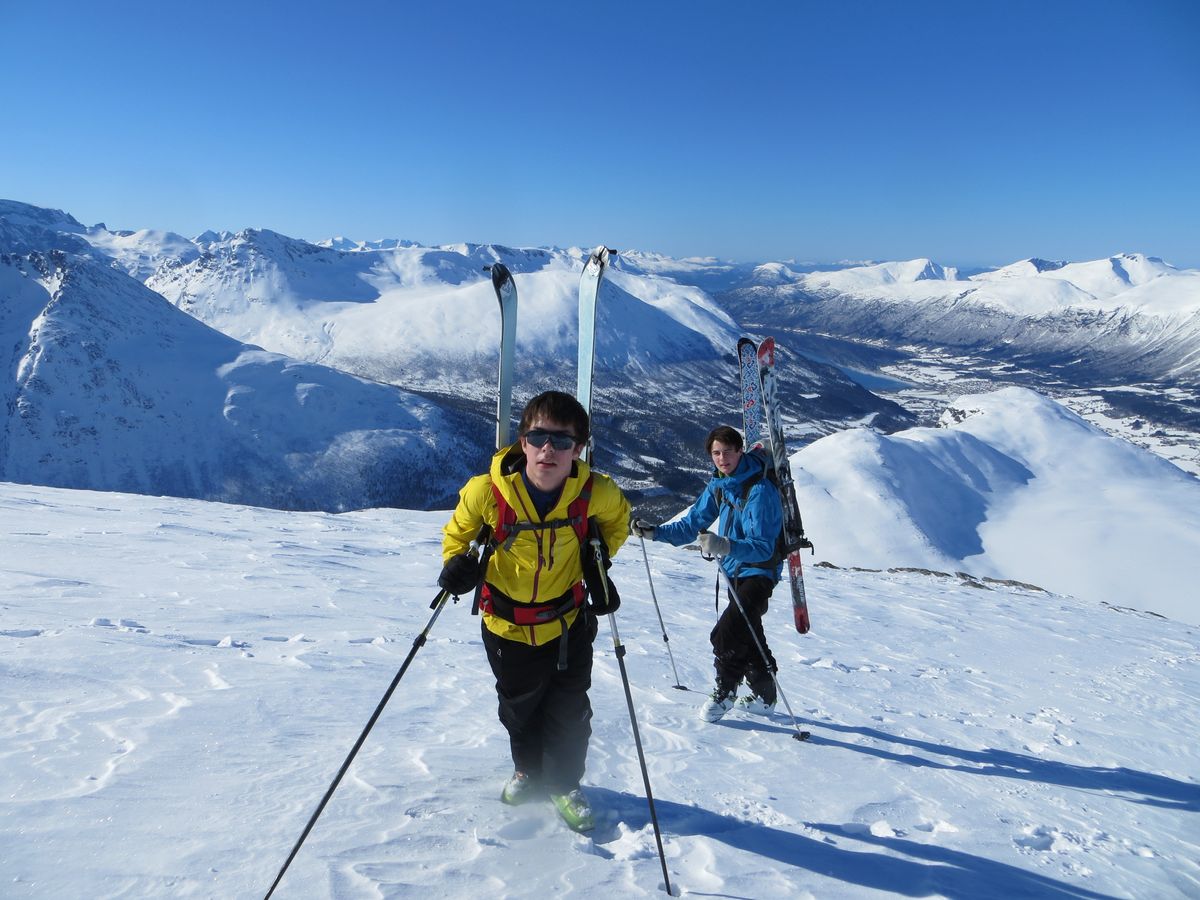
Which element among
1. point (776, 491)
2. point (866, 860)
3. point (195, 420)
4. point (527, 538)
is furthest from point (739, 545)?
point (195, 420)

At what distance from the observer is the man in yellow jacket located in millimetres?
3994

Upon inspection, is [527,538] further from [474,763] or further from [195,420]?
[195,420]

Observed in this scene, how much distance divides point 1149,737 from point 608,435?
581 feet

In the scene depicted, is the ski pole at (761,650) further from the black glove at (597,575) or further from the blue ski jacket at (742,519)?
the black glove at (597,575)

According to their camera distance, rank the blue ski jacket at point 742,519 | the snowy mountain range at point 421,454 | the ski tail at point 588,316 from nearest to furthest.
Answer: the blue ski jacket at point 742,519 < the ski tail at point 588,316 < the snowy mountain range at point 421,454

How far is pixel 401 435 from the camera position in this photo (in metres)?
134

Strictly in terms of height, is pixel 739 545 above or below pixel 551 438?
below

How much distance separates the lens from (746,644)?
6555 mm

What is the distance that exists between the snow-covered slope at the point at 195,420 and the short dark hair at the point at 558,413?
122623mm

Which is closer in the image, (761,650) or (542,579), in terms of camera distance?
(542,579)

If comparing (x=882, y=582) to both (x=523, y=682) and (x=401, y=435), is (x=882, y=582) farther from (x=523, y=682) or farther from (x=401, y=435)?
(x=401, y=435)

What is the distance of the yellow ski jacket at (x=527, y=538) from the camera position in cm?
404

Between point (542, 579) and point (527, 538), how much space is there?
0.96 feet

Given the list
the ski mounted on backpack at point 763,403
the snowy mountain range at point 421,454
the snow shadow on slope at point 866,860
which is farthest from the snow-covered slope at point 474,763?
the snowy mountain range at point 421,454
